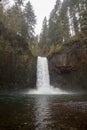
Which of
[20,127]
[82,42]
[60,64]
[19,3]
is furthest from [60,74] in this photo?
[20,127]

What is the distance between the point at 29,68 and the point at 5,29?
9.37 meters

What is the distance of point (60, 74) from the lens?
42.8 m

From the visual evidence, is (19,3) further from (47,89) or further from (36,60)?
(47,89)

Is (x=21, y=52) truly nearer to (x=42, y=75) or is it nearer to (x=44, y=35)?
(x=42, y=75)

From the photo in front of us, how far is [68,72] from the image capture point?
42.2m

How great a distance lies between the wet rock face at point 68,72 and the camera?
40.6 meters

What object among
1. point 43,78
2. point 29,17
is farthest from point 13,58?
point 29,17

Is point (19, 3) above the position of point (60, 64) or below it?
above

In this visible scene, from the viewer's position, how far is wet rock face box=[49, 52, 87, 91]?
4062cm

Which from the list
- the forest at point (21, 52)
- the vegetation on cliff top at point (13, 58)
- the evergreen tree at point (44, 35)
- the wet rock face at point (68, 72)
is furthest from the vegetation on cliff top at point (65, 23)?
the vegetation on cliff top at point (13, 58)

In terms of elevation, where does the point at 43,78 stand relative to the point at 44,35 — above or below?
below

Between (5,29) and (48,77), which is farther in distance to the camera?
(48,77)

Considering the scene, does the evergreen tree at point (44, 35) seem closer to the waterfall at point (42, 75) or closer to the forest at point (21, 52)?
the forest at point (21, 52)

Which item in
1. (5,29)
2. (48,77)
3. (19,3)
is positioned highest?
(19,3)
